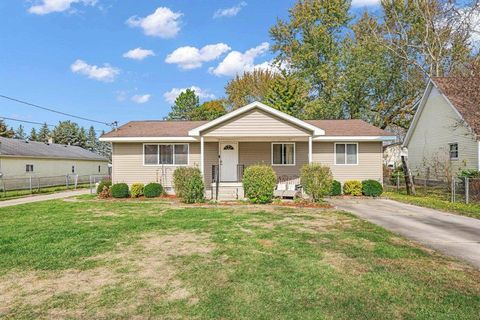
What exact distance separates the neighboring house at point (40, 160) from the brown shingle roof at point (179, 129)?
479 inches

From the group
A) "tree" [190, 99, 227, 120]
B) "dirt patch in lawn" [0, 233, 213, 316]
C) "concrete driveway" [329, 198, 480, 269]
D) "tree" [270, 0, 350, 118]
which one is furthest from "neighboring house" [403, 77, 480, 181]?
"tree" [190, 99, 227, 120]

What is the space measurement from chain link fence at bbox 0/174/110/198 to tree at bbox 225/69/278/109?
20.0 m

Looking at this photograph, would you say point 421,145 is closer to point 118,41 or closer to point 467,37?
point 467,37

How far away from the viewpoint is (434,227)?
26.4 ft

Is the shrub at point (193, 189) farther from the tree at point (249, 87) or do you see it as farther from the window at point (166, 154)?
the tree at point (249, 87)

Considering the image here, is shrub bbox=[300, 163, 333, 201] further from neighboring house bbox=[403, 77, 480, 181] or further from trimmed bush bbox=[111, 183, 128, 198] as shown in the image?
trimmed bush bbox=[111, 183, 128, 198]

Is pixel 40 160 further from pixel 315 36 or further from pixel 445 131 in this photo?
pixel 445 131

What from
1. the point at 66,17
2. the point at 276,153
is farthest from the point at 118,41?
the point at 276,153

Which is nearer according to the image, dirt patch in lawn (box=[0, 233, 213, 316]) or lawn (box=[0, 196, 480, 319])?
lawn (box=[0, 196, 480, 319])

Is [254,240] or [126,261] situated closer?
[126,261]

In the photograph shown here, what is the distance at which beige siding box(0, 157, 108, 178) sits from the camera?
78.4 feet

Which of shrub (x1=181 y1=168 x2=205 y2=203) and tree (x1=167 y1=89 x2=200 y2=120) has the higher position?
tree (x1=167 y1=89 x2=200 y2=120)

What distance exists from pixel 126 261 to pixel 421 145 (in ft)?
73.5


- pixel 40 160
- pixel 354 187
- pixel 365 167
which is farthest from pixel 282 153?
pixel 40 160
